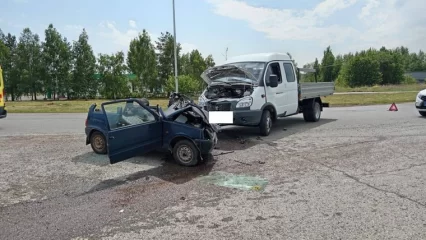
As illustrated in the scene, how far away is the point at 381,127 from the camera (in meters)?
9.89

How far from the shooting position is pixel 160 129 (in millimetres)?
6078

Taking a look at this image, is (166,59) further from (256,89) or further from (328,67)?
(328,67)

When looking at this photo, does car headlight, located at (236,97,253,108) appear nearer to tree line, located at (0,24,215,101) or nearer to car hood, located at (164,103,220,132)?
car hood, located at (164,103,220,132)

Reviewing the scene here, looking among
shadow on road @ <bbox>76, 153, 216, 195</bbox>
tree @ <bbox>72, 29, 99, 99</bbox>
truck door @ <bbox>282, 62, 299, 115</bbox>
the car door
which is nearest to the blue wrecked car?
the car door

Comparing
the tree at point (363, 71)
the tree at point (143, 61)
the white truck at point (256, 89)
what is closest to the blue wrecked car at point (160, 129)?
the white truck at point (256, 89)

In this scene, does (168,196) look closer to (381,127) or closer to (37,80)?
(381,127)

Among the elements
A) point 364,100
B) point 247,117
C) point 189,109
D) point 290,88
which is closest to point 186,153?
point 189,109

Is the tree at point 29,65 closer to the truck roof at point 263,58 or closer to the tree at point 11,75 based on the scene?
the tree at point 11,75

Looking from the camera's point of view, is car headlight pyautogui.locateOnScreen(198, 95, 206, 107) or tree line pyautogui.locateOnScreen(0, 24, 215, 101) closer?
car headlight pyautogui.locateOnScreen(198, 95, 206, 107)

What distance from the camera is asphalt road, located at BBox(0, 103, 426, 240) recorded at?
3402 mm

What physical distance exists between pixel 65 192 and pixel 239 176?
2788mm

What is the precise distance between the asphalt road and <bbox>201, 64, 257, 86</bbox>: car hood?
2.00 meters

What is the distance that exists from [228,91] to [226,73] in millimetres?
748

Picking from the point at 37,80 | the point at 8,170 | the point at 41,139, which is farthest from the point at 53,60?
the point at 8,170
